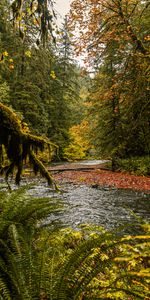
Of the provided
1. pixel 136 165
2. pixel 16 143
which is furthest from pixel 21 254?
pixel 136 165

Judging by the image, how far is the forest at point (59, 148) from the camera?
5.45 feet

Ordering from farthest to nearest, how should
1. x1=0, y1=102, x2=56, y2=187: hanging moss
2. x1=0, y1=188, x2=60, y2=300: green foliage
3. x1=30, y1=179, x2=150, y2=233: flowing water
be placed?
x1=30, y1=179, x2=150, y2=233: flowing water, x1=0, y1=102, x2=56, y2=187: hanging moss, x1=0, y1=188, x2=60, y2=300: green foliage

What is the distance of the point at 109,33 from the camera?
9648 mm

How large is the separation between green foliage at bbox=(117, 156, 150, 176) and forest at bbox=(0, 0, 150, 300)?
0.27ft

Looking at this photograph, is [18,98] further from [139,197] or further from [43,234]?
[43,234]

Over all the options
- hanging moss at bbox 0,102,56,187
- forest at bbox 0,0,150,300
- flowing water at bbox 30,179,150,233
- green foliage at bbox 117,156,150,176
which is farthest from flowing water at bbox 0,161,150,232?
green foliage at bbox 117,156,150,176

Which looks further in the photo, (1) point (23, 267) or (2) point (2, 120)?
(2) point (2, 120)

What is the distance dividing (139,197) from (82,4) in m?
8.09

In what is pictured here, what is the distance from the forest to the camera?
5.45ft

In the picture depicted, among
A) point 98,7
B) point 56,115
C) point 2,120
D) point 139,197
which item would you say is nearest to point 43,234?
point 2,120

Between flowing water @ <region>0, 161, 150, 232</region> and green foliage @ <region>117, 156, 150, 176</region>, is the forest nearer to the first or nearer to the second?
green foliage @ <region>117, 156, 150, 176</region>

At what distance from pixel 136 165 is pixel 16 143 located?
1588cm

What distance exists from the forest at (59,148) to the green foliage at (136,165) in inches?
3.3

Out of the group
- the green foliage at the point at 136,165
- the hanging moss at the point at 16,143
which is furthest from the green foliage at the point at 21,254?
the green foliage at the point at 136,165
